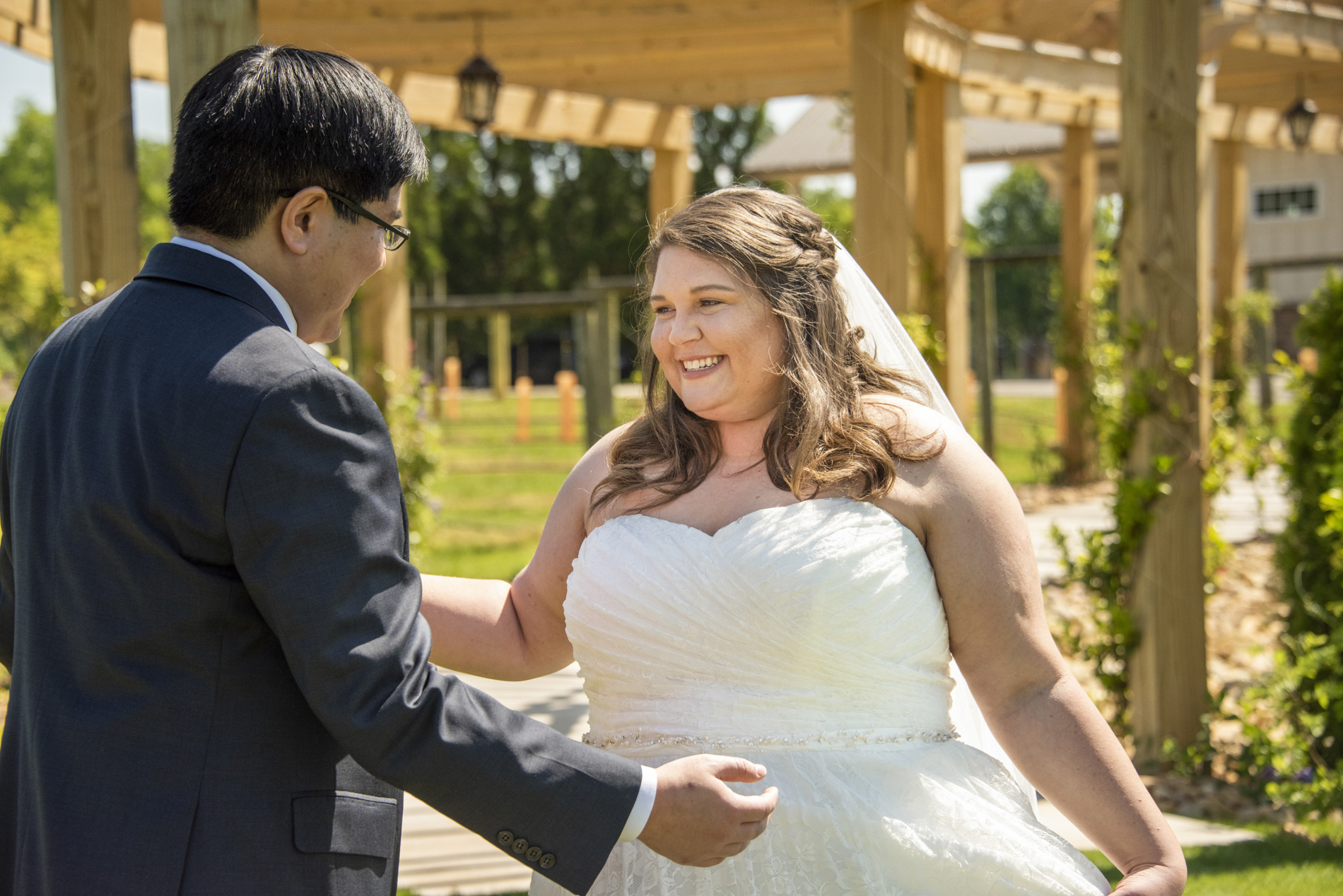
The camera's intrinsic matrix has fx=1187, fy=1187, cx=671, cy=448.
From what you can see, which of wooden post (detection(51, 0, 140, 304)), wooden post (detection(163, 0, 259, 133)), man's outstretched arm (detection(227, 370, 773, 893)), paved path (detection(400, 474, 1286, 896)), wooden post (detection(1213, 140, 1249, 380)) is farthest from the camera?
wooden post (detection(1213, 140, 1249, 380))

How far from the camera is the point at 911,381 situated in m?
2.67

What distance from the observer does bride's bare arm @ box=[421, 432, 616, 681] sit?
254 centimetres

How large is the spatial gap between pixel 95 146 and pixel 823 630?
3.51 m

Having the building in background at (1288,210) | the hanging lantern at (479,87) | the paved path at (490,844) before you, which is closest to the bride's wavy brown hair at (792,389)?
the paved path at (490,844)

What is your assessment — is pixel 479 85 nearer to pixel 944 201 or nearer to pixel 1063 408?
pixel 944 201

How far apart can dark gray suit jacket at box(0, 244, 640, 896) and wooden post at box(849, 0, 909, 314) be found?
5.18m

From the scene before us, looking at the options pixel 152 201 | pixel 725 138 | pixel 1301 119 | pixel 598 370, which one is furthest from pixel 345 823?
pixel 152 201

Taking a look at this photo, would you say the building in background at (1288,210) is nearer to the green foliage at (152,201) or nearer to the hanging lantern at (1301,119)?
the hanging lantern at (1301,119)

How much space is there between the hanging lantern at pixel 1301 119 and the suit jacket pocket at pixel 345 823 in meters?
11.4

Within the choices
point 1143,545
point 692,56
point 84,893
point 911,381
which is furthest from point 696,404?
point 692,56

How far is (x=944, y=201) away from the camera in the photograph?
8.61m

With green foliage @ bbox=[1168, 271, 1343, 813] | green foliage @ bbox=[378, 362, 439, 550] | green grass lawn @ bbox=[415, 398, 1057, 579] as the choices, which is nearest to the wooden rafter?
green foliage @ bbox=[378, 362, 439, 550]

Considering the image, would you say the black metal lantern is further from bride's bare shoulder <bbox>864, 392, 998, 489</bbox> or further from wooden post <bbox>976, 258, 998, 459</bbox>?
wooden post <bbox>976, 258, 998, 459</bbox>

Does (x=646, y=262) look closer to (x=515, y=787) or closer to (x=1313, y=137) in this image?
(x=515, y=787)
